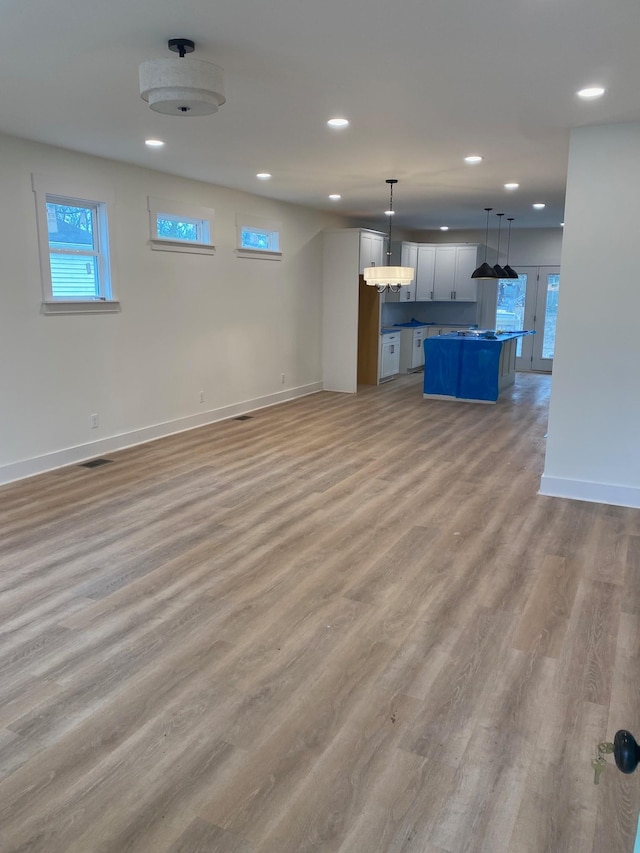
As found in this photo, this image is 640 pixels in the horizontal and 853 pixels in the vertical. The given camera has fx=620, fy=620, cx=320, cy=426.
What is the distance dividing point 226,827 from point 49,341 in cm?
437

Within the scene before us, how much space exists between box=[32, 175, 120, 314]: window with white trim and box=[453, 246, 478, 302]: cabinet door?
7531mm

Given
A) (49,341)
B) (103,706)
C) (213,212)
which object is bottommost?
(103,706)

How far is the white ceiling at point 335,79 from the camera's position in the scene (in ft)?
8.70

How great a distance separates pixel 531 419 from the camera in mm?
7676

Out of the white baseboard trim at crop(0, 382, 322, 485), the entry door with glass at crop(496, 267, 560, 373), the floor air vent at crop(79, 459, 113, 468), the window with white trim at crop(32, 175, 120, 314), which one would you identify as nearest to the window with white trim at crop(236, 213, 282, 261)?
the white baseboard trim at crop(0, 382, 322, 485)

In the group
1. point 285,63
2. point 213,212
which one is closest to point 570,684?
point 285,63

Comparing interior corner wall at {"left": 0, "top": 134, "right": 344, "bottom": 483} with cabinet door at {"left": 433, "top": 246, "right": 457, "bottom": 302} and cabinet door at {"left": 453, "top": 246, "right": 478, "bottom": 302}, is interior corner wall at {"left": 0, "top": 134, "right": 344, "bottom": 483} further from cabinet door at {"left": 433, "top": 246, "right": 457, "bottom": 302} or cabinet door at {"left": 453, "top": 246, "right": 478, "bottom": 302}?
cabinet door at {"left": 453, "top": 246, "right": 478, "bottom": 302}

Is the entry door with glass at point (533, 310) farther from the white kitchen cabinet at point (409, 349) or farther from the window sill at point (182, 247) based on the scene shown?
the window sill at point (182, 247)

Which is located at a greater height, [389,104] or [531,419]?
[389,104]

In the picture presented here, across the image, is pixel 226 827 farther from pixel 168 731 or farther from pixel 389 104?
pixel 389 104

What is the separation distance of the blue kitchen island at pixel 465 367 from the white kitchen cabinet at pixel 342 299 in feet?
3.82

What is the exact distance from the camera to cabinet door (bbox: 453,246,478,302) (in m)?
11.5

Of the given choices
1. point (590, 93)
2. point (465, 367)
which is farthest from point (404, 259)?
point (590, 93)

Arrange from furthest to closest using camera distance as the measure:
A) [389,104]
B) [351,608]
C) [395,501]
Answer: [395,501]
[389,104]
[351,608]
